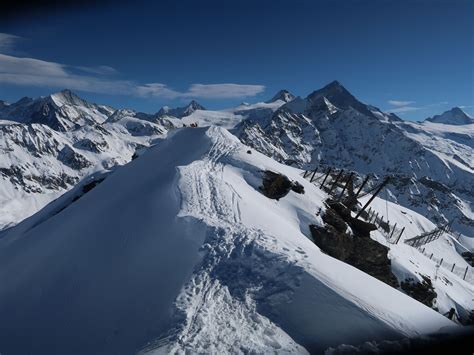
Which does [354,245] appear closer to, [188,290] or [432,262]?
[188,290]

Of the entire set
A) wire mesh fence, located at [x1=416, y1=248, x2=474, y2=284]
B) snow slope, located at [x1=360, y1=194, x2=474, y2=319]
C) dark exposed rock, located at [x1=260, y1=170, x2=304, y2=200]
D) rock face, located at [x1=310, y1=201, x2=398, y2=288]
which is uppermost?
dark exposed rock, located at [x1=260, y1=170, x2=304, y2=200]

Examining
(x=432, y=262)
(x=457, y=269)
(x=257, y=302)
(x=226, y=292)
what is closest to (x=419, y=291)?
(x=257, y=302)

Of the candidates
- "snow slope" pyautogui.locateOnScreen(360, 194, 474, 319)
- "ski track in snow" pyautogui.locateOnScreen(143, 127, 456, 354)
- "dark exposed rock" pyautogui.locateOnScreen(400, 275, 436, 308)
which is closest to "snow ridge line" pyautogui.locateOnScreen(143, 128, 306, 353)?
"ski track in snow" pyautogui.locateOnScreen(143, 127, 456, 354)

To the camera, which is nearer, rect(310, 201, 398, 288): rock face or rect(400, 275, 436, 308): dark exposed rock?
rect(310, 201, 398, 288): rock face

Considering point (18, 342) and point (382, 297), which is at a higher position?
point (382, 297)

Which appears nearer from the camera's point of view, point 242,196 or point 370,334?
point 370,334

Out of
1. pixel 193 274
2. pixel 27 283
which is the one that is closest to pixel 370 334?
pixel 193 274

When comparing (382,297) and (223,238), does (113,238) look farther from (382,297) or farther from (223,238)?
(382,297)

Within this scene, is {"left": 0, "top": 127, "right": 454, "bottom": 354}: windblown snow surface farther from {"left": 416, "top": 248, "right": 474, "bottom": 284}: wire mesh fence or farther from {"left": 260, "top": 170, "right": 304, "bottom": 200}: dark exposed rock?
{"left": 416, "top": 248, "right": 474, "bottom": 284}: wire mesh fence
